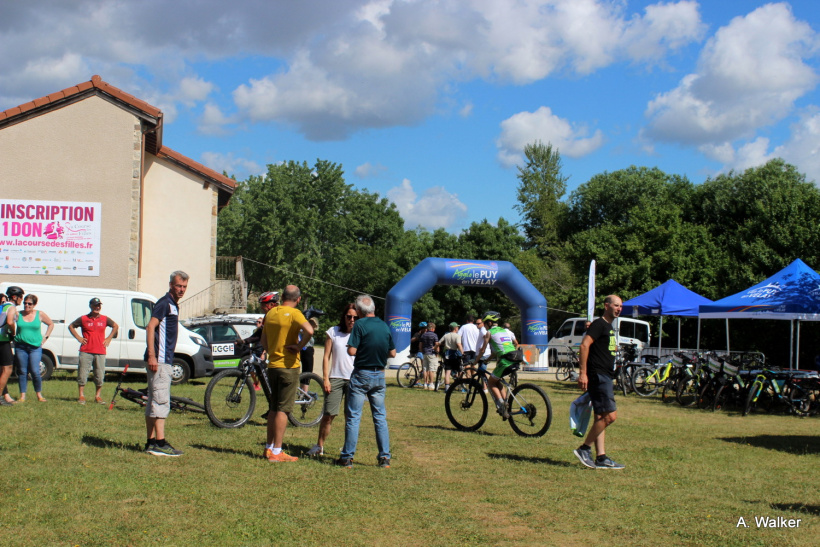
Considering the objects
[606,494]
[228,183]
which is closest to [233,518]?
[606,494]

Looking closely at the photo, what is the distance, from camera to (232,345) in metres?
16.5

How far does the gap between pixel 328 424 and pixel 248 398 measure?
2.02 m

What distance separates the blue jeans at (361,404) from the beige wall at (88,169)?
15499mm

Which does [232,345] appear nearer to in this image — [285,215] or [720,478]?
[720,478]

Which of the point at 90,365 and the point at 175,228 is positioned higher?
the point at 175,228

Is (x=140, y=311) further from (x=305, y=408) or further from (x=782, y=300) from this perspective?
(x=782, y=300)

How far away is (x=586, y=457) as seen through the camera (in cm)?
734

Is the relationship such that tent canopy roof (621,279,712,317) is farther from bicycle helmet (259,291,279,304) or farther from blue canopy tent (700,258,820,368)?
bicycle helmet (259,291,279,304)

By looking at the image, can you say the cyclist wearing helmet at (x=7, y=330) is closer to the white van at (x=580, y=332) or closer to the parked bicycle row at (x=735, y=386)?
the parked bicycle row at (x=735, y=386)

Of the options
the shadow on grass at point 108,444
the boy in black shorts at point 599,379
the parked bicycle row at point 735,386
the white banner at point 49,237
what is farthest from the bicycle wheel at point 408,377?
the boy in black shorts at point 599,379

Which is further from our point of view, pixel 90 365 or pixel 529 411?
pixel 90 365

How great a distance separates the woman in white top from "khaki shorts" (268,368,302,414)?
505 millimetres

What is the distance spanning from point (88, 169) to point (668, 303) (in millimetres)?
16532

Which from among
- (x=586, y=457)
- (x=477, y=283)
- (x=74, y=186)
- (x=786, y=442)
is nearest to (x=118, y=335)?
(x=74, y=186)
